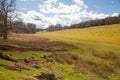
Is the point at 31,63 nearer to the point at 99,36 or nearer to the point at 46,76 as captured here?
the point at 46,76

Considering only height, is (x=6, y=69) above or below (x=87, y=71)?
above

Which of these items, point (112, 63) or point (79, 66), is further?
point (112, 63)

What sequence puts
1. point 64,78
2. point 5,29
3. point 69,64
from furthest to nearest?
point 5,29, point 69,64, point 64,78

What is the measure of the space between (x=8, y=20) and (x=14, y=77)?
4649 centimetres

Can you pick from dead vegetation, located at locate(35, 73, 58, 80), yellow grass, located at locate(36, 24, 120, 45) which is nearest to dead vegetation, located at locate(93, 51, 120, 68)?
dead vegetation, located at locate(35, 73, 58, 80)

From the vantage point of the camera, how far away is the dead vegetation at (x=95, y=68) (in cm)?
2914

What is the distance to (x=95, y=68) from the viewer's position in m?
30.8

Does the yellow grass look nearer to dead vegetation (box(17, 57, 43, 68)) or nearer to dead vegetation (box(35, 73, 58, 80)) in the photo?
dead vegetation (box(17, 57, 43, 68))

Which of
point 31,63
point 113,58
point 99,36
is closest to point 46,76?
point 31,63

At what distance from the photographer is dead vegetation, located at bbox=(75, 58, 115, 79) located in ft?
95.6

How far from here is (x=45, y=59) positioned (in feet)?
108

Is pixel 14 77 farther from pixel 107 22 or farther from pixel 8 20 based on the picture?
pixel 107 22

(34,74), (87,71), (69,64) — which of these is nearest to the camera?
(34,74)

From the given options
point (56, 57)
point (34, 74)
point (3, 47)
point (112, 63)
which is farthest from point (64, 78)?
point (3, 47)
